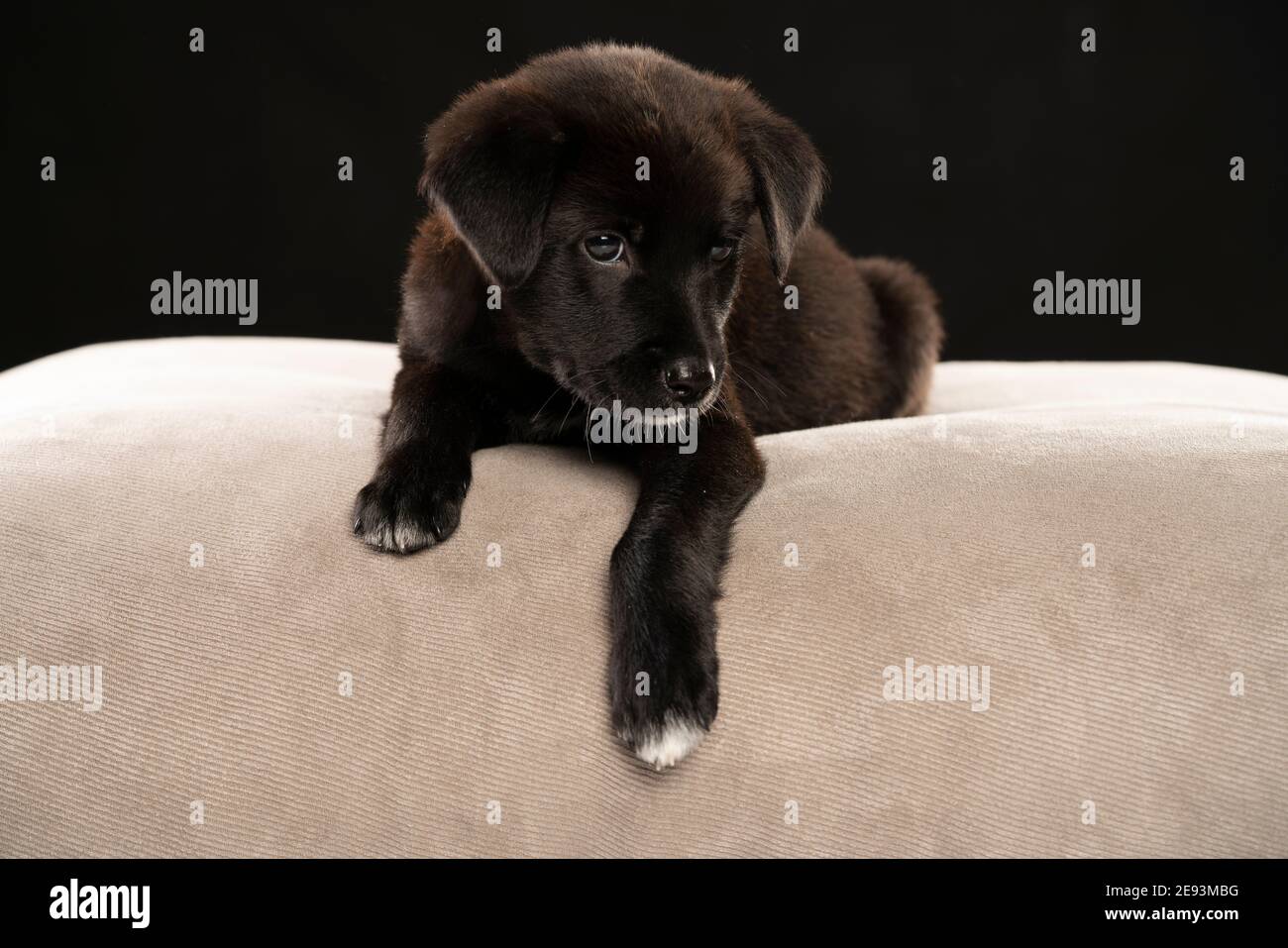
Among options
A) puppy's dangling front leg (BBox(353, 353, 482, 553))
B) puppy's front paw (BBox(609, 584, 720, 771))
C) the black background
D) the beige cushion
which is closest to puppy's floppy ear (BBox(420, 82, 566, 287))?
puppy's dangling front leg (BBox(353, 353, 482, 553))

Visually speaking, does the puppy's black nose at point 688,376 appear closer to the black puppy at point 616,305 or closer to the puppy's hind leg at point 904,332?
the black puppy at point 616,305

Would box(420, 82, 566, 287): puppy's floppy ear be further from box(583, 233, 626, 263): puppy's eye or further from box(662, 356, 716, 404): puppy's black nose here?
box(662, 356, 716, 404): puppy's black nose

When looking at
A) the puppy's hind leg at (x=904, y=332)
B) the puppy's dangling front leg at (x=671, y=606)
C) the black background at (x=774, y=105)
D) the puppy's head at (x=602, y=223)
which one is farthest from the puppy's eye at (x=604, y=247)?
the black background at (x=774, y=105)

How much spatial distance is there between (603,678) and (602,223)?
0.77 meters

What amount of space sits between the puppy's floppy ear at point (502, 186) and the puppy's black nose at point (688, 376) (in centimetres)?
30

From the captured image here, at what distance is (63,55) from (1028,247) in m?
3.77

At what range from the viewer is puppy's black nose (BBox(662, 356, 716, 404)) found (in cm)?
209

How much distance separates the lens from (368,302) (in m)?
5.16

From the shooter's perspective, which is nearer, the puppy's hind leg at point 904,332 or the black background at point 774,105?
the puppy's hind leg at point 904,332

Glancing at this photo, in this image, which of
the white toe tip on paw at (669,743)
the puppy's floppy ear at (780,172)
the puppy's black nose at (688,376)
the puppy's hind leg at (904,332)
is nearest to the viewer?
the white toe tip on paw at (669,743)

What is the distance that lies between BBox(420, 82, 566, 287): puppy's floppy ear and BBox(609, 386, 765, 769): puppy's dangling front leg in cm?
44

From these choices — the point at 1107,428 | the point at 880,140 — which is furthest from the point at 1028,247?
the point at 1107,428

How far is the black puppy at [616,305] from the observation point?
1.91m

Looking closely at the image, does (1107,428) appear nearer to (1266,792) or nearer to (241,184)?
(1266,792)
